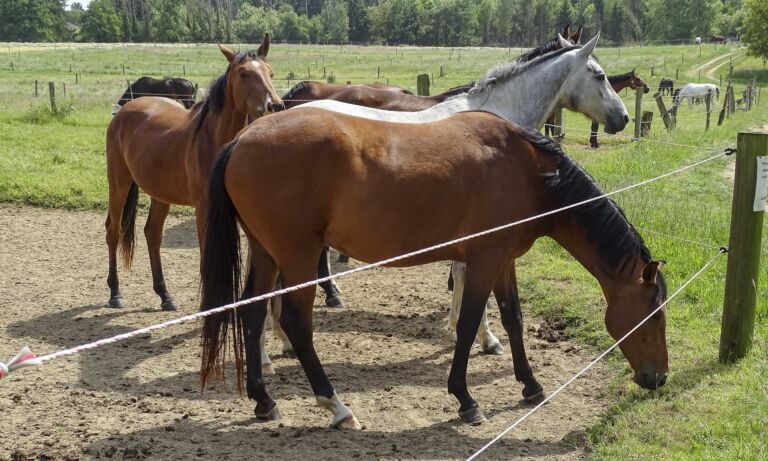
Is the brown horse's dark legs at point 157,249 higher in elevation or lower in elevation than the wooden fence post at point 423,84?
lower

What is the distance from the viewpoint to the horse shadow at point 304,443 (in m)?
3.96

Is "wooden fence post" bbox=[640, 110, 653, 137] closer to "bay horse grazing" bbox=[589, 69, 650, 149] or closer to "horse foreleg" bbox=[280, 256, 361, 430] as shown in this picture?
"bay horse grazing" bbox=[589, 69, 650, 149]

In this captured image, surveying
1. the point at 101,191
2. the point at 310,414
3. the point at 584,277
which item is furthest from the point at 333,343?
the point at 101,191

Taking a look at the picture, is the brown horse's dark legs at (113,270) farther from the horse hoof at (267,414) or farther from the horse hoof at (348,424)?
the horse hoof at (348,424)

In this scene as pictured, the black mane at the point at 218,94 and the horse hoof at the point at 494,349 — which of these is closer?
the horse hoof at the point at 494,349

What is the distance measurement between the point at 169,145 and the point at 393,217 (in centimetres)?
310

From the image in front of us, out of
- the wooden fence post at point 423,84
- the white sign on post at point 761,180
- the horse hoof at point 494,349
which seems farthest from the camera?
the wooden fence post at point 423,84

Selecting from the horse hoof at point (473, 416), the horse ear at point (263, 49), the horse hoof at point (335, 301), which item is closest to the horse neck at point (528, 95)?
the horse ear at point (263, 49)

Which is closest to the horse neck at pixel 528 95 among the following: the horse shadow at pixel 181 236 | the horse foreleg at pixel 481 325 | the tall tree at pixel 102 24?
the horse foreleg at pixel 481 325

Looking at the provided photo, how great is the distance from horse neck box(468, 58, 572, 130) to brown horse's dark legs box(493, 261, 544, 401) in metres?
1.60

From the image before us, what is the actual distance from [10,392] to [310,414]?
2.01m

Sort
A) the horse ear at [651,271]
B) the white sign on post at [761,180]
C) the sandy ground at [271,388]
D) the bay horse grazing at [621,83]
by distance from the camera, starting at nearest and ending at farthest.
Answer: the sandy ground at [271,388], the horse ear at [651,271], the white sign on post at [761,180], the bay horse grazing at [621,83]

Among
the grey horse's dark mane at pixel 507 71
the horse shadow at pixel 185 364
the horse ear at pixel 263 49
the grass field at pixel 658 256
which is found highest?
the horse ear at pixel 263 49

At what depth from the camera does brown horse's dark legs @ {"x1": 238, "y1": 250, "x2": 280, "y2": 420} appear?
4.46 m
